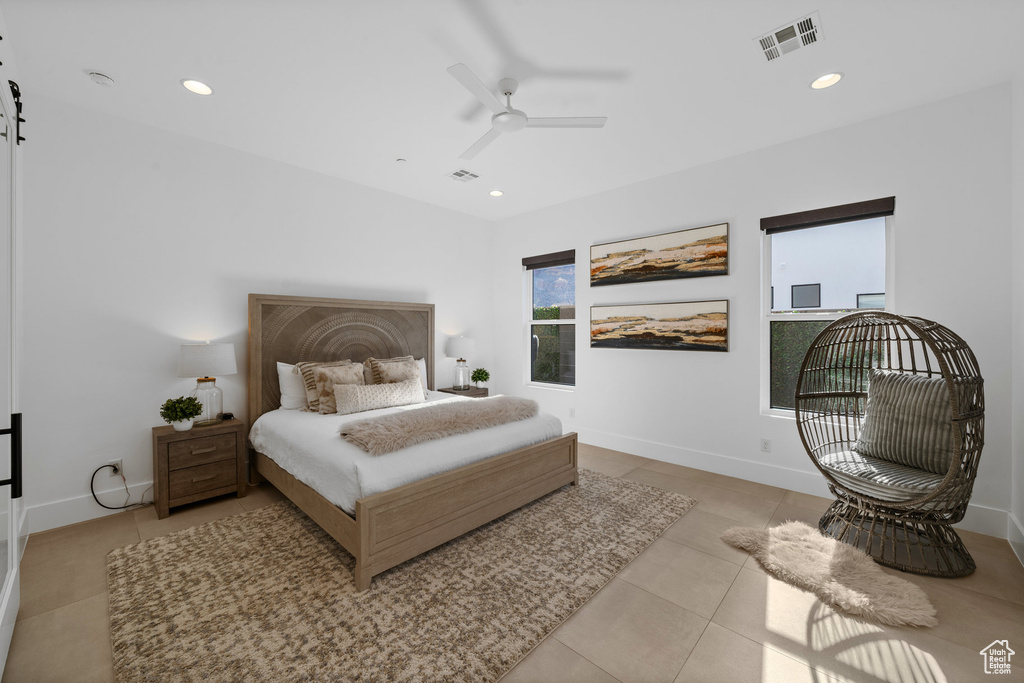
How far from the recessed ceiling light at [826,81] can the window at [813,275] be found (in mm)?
909

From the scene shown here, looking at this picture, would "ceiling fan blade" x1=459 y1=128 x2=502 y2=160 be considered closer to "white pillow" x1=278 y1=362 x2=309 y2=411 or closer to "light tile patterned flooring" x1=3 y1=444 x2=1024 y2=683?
"white pillow" x1=278 y1=362 x2=309 y2=411

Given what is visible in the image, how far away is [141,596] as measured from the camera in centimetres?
199

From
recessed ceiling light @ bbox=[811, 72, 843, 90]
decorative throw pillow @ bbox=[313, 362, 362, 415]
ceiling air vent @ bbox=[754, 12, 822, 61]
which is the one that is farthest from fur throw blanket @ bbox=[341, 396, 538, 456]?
recessed ceiling light @ bbox=[811, 72, 843, 90]

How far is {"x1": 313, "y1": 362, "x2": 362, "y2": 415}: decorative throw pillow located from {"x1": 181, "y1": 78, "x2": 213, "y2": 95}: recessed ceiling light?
1.97 m

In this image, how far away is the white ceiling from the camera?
6.32 ft

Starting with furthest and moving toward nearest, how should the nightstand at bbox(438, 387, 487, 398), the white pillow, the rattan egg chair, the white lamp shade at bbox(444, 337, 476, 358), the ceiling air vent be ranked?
1. the white lamp shade at bbox(444, 337, 476, 358)
2. the nightstand at bbox(438, 387, 487, 398)
3. the white pillow
4. the rattan egg chair
5. the ceiling air vent

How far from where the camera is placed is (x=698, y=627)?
1806mm

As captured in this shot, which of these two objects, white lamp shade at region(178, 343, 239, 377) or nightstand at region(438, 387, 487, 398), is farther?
nightstand at region(438, 387, 487, 398)

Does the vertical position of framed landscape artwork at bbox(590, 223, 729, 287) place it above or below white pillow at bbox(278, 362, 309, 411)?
above

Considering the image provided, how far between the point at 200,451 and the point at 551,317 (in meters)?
3.57

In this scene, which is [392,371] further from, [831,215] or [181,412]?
[831,215]

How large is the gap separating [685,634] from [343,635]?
143 centimetres

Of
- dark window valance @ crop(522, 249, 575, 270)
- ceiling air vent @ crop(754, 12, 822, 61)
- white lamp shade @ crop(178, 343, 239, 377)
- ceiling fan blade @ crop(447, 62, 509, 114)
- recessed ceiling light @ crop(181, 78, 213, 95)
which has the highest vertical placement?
recessed ceiling light @ crop(181, 78, 213, 95)

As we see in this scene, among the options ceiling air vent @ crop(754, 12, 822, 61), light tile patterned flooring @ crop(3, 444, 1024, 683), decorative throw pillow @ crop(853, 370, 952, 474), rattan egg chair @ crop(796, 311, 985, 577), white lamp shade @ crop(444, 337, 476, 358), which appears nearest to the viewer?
light tile patterned flooring @ crop(3, 444, 1024, 683)
